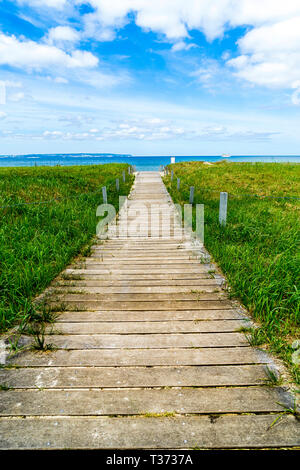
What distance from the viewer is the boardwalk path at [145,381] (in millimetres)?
1617

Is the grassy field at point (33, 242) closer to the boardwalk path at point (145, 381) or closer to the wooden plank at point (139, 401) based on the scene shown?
the boardwalk path at point (145, 381)

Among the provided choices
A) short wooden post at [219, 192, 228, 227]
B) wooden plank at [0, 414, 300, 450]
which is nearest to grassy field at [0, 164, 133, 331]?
wooden plank at [0, 414, 300, 450]

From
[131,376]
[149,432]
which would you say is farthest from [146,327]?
[149,432]

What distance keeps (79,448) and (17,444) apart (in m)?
0.39

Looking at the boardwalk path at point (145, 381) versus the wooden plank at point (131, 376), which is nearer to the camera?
the boardwalk path at point (145, 381)

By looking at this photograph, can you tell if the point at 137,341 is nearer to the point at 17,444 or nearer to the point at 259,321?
the point at 17,444

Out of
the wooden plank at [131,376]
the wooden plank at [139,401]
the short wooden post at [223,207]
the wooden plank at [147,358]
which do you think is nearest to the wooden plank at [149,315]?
the wooden plank at [147,358]

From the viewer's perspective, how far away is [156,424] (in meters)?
1.67

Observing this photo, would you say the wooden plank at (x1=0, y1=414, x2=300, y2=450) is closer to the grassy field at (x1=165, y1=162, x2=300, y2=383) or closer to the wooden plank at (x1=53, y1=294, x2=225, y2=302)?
the grassy field at (x1=165, y1=162, x2=300, y2=383)

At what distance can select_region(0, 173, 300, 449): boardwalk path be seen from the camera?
1.62 m

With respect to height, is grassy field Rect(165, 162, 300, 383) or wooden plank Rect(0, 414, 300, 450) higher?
grassy field Rect(165, 162, 300, 383)

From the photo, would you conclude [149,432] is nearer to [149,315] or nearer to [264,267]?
[149,315]

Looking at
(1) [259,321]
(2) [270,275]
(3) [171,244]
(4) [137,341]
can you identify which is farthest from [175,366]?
(3) [171,244]

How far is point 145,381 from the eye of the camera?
79.4 inches
